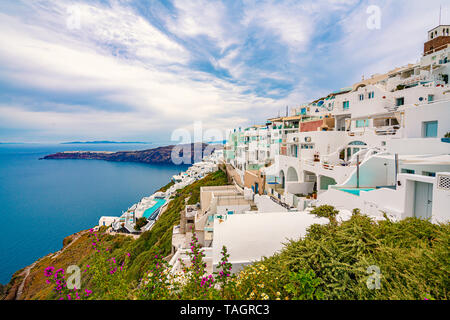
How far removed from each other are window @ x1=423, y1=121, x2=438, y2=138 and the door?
4.43 m

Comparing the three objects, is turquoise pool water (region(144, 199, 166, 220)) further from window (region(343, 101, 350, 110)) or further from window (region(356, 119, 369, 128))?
window (region(343, 101, 350, 110))

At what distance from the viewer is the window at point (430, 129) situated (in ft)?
32.9

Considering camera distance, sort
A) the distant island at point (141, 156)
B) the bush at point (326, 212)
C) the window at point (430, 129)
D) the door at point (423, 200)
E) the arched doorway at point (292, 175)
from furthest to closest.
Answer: the distant island at point (141, 156) → the arched doorway at point (292, 175) → the window at point (430, 129) → the bush at point (326, 212) → the door at point (423, 200)

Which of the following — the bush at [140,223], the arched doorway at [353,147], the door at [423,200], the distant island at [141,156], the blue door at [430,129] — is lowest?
the bush at [140,223]

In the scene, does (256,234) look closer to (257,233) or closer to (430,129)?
(257,233)

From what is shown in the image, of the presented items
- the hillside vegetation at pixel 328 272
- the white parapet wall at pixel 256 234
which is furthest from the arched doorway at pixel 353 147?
the hillside vegetation at pixel 328 272

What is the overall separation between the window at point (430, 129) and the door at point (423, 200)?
14.5ft

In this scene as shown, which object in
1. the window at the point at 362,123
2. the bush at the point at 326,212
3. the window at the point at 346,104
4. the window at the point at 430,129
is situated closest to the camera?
the bush at the point at 326,212

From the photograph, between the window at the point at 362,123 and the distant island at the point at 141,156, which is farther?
the distant island at the point at 141,156

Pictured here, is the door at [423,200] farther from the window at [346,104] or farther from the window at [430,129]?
the window at [346,104]

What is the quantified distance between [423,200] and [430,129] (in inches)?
204

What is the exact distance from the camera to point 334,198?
1054 cm

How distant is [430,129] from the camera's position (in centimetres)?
1030

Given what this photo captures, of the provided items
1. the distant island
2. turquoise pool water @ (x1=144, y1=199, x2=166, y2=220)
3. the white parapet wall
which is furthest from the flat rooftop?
the distant island
